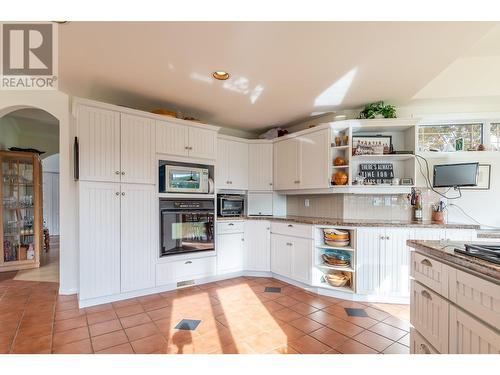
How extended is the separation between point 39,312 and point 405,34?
12.8ft

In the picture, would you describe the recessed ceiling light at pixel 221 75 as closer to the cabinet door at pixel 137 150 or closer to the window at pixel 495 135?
the cabinet door at pixel 137 150

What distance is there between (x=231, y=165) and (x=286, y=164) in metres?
0.83

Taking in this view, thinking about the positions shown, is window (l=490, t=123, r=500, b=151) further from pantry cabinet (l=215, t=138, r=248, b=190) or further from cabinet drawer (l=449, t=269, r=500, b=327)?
pantry cabinet (l=215, t=138, r=248, b=190)

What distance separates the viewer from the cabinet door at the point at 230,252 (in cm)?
347

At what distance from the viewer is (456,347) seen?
1.19 metres

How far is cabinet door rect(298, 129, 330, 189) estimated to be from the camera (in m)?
3.25

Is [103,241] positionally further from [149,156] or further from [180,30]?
[180,30]

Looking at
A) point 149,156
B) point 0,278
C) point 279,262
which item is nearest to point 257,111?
point 149,156

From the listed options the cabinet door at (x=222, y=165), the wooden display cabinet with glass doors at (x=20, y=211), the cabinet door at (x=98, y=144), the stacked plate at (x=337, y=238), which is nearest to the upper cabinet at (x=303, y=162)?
the stacked plate at (x=337, y=238)

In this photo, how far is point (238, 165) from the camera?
3.95 meters

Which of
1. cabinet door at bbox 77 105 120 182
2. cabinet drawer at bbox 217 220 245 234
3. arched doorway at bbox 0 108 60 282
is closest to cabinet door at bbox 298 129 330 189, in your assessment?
cabinet drawer at bbox 217 220 245 234

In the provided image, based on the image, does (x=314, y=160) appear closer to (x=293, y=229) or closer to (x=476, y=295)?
(x=293, y=229)

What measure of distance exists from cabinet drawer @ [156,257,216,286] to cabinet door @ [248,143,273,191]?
52.9 inches

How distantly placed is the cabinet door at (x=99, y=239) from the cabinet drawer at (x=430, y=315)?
8.70ft
